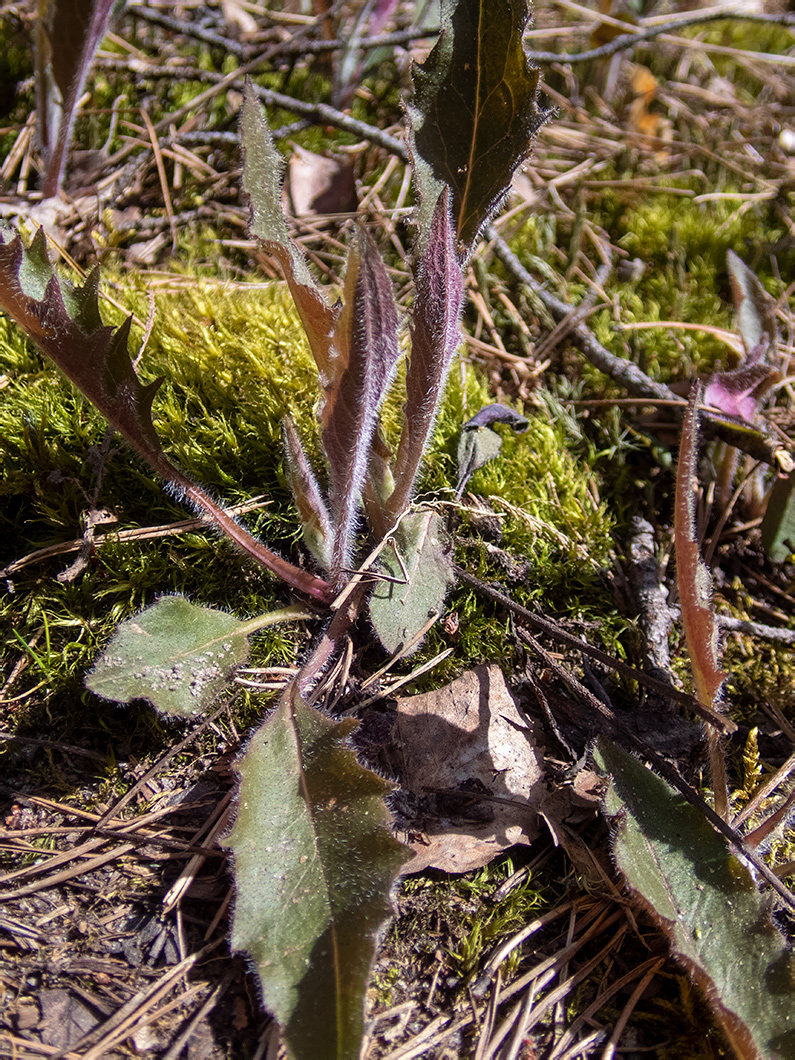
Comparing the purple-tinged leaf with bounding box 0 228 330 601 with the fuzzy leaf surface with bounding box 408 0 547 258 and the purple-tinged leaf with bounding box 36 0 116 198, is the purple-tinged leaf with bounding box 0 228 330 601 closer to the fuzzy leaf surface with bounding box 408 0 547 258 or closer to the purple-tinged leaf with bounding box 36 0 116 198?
the fuzzy leaf surface with bounding box 408 0 547 258

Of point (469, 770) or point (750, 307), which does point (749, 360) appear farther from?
point (469, 770)

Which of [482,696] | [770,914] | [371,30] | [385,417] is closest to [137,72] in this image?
[371,30]

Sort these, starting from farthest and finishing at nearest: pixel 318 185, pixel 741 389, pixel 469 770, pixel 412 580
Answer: pixel 318 185 → pixel 741 389 → pixel 412 580 → pixel 469 770

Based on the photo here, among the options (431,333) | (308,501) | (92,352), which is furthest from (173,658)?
(431,333)

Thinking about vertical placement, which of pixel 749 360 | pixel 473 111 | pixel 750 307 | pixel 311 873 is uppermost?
pixel 473 111

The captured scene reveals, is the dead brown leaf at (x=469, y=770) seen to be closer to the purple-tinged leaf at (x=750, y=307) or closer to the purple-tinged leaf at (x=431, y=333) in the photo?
the purple-tinged leaf at (x=431, y=333)

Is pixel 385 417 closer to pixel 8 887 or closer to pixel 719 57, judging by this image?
pixel 8 887
